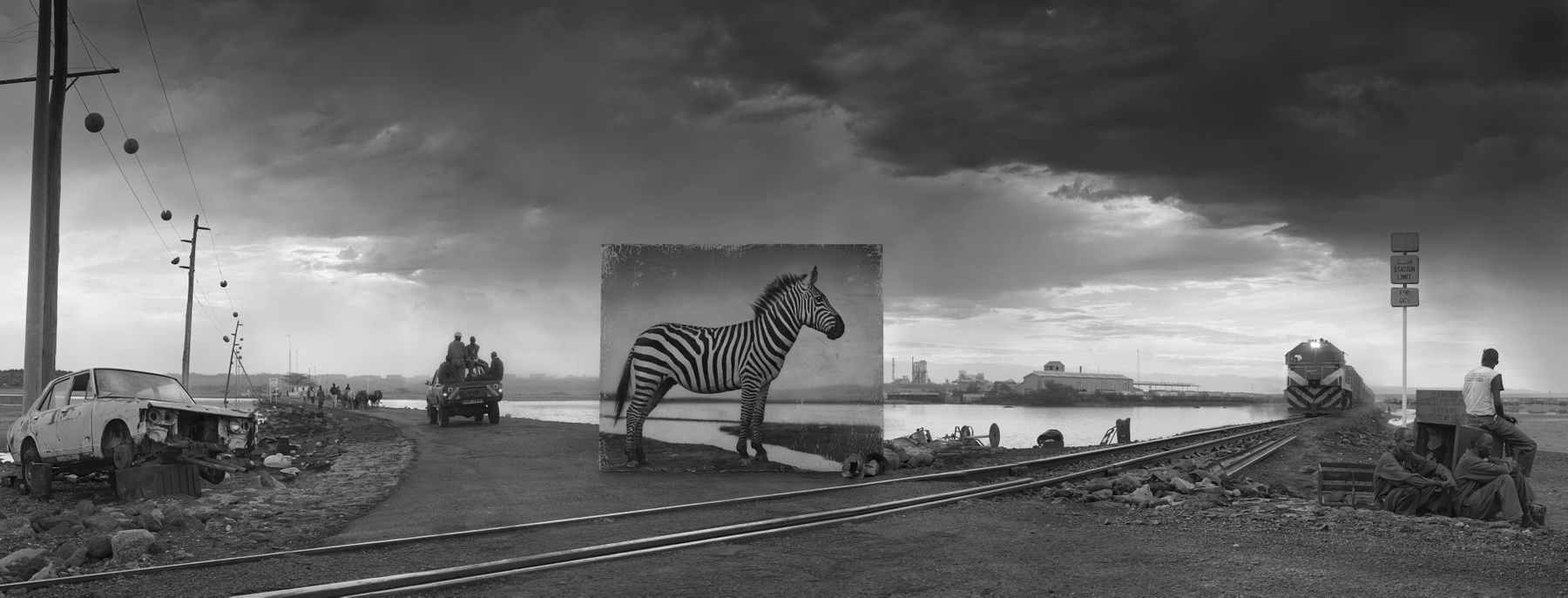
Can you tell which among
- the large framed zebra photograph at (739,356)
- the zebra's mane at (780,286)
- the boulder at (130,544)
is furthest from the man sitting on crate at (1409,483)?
the boulder at (130,544)

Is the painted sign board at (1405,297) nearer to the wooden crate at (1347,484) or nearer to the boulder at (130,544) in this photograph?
the wooden crate at (1347,484)

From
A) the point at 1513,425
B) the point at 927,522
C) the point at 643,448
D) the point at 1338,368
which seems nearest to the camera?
the point at 927,522

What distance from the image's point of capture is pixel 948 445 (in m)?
20.2

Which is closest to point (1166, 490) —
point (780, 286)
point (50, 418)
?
point (780, 286)

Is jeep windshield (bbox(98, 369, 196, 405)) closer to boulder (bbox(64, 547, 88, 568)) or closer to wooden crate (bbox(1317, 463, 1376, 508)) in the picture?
boulder (bbox(64, 547, 88, 568))

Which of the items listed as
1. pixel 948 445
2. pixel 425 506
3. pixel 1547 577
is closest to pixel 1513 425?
pixel 1547 577

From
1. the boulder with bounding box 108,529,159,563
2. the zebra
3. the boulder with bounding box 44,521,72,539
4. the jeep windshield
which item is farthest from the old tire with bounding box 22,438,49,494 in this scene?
the zebra

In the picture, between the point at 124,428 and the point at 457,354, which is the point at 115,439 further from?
the point at 457,354

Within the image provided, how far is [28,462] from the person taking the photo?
45.8 ft

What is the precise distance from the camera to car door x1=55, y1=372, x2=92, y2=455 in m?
13.0

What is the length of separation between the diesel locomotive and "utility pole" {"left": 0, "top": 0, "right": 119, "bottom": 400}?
1790 inches

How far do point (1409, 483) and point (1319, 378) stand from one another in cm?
3674

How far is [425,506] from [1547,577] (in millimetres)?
10673

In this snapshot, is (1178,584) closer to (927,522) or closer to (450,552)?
(927,522)
